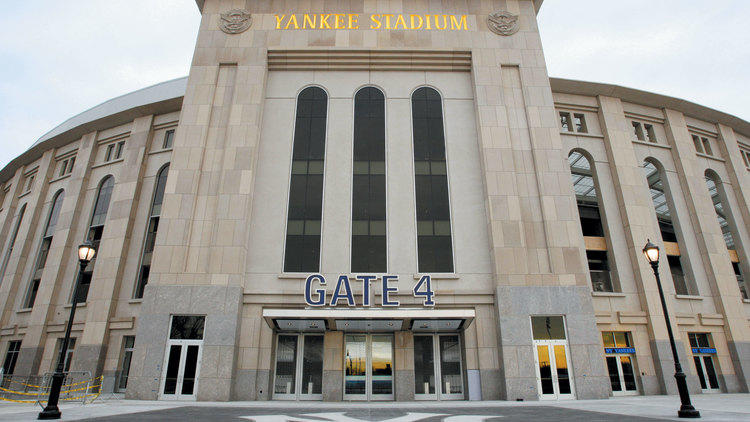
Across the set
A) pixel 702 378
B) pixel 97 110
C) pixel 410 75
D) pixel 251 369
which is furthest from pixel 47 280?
pixel 702 378

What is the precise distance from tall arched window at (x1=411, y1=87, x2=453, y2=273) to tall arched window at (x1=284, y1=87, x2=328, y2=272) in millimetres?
5782

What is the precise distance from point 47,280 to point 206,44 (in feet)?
68.6

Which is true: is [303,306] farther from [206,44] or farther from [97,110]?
[97,110]

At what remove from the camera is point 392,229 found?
2295 centimetres

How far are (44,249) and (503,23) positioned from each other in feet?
131

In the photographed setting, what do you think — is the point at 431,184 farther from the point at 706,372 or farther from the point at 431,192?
the point at 706,372

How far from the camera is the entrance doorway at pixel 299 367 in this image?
2064cm

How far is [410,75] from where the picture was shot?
2664 cm

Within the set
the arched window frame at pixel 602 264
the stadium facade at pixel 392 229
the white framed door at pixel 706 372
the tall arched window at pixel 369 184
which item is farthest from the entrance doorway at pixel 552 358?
the white framed door at pixel 706 372

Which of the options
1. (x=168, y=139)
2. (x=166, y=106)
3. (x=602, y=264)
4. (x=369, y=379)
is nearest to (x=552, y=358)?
(x=602, y=264)

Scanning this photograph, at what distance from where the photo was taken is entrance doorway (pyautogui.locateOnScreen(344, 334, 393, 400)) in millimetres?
20625

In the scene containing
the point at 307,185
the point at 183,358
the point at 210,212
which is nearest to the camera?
the point at 183,358

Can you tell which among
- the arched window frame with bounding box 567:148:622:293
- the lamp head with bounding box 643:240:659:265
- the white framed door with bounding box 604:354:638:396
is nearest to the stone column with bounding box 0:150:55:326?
the lamp head with bounding box 643:240:659:265

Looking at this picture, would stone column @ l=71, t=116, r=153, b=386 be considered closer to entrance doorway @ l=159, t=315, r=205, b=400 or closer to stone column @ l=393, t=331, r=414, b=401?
entrance doorway @ l=159, t=315, r=205, b=400
